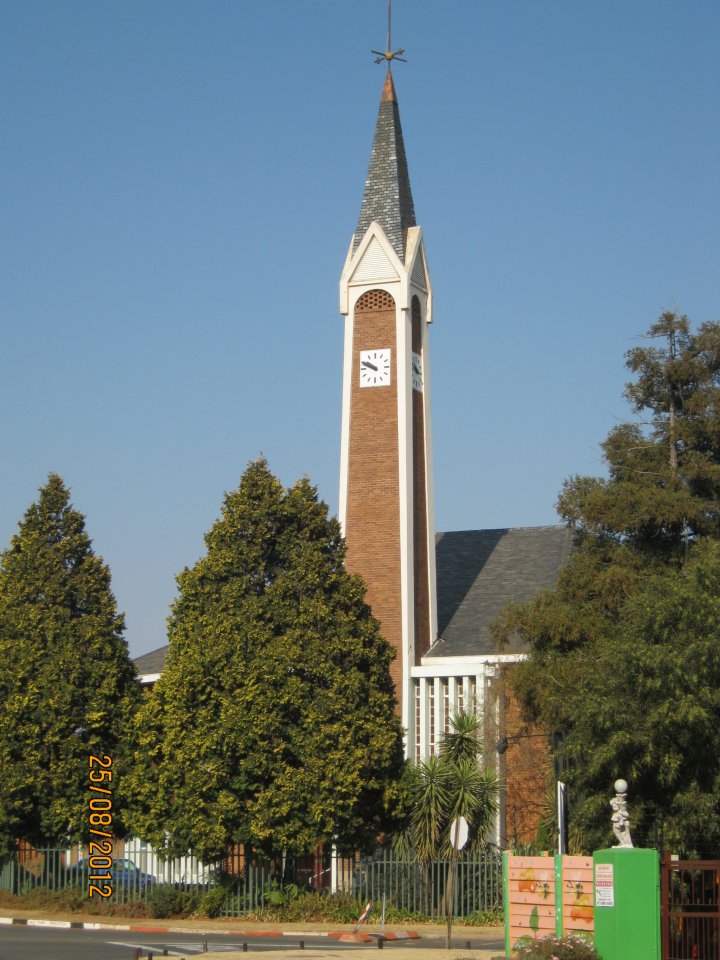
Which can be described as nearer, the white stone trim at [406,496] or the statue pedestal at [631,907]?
the statue pedestal at [631,907]

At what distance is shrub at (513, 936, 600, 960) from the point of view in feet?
65.0

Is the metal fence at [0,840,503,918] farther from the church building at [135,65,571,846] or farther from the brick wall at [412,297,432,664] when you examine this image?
the brick wall at [412,297,432,664]

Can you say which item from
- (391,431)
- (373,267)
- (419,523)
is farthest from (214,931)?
(373,267)

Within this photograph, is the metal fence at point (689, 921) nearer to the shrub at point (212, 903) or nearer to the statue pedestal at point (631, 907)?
the statue pedestal at point (631, 907)

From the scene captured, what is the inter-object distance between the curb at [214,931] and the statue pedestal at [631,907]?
7.65 m

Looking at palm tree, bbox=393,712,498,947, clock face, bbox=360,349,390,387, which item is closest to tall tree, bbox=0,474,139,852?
palm tree, bbox=393,712,498,947

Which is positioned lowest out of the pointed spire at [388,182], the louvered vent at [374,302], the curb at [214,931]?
the curb at [214,931]

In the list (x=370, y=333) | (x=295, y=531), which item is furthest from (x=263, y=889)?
(x=370, y=333)

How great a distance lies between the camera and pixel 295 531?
3544 cm

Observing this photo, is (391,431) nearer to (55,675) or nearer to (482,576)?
(482,576)

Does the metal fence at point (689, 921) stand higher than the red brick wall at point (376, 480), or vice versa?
the red brick wall at point (376, 480)

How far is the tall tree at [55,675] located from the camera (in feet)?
117

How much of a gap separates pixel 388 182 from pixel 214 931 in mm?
26048

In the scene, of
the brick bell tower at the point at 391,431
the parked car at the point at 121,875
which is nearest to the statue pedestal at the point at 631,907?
the parked car at the point at 121,875
